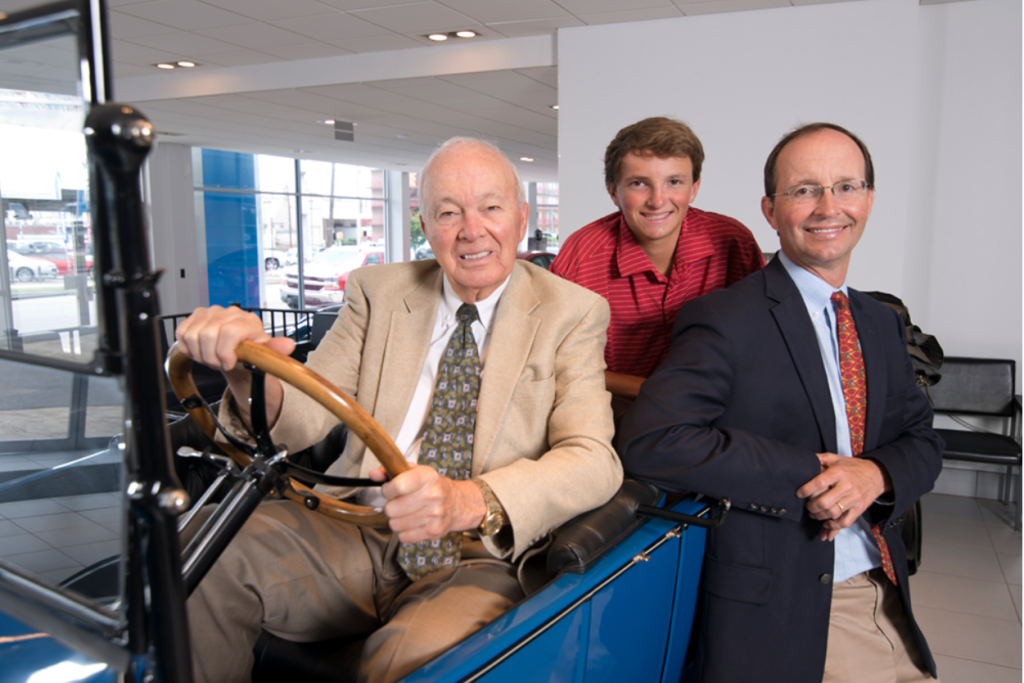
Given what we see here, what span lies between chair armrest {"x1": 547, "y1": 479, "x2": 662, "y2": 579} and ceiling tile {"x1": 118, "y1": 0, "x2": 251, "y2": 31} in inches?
176

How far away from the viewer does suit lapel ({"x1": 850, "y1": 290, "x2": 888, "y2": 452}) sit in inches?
62.3

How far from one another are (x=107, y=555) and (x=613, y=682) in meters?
0.92

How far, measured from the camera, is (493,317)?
1.62 meters

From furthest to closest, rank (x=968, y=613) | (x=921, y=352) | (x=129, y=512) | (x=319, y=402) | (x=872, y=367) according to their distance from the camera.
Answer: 1. (x=968, y=613)
2. (x=921, y=352)
3. (x=872, y=367)
4. (x=319, y=402)
5. (x=129, y=512)

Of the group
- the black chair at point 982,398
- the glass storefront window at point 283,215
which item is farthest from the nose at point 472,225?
the glass storefront window at point 283,215

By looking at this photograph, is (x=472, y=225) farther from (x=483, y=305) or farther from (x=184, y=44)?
(x=184, y=44)

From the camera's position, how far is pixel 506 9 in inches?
178

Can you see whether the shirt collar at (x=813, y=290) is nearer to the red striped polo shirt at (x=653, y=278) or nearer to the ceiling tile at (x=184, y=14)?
the red striped polo shirt at (x=653, y=278)

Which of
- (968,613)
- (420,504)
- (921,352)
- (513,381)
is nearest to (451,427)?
(513,381)

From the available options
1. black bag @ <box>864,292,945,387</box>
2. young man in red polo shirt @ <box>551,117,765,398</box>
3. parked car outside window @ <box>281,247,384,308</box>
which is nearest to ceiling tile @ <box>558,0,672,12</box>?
black bag @ <box>864,292,945,387</box>

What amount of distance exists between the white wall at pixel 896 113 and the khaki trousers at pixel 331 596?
3.73 meters

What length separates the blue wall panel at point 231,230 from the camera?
11.5 meters

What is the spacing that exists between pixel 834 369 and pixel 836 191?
15.8 inches

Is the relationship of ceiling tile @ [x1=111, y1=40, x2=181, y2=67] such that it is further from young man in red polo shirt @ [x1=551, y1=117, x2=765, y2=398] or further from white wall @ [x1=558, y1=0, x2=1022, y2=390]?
young man in red polo shirt @ [x1=551, y1=117, x2=765, y2=398]
